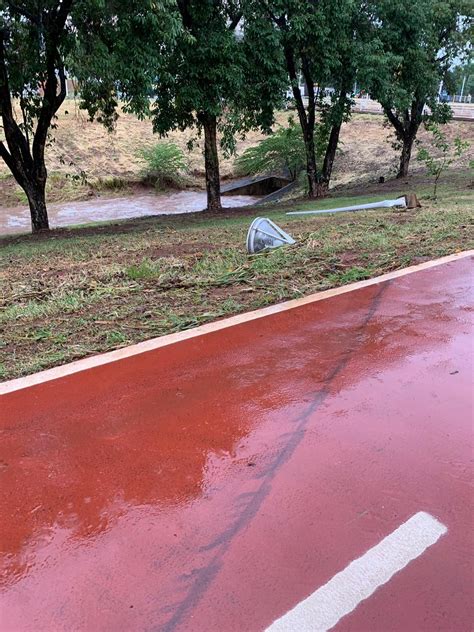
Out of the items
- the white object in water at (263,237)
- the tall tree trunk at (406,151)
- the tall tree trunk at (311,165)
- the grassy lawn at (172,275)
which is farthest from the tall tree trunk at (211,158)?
the tall tree trunk at (406,151)

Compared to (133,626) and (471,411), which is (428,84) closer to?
(471,411)

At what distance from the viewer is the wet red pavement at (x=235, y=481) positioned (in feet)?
7.00

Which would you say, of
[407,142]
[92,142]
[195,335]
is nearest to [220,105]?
[195,335]

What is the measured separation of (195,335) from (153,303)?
0.98 metres

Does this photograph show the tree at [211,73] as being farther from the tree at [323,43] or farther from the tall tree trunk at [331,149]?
the tall tree trunk at [331,149]

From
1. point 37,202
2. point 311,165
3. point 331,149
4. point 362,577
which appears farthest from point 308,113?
point 362,577

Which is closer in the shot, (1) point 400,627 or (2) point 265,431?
(1) point 400,627

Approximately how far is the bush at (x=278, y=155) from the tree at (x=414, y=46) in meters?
7.51

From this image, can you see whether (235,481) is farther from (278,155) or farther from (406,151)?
(278,155)

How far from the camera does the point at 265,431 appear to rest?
3.23 metres

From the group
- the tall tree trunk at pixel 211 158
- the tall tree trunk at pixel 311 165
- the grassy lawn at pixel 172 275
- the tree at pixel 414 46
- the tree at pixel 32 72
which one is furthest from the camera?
the tall tree trunk at pixel 311 165

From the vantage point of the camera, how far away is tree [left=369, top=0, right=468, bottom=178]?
14898 mm

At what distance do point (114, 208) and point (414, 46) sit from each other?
647 inches

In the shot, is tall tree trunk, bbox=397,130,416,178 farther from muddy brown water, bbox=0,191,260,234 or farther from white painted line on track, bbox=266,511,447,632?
white painted line on track, bbox=266,511,447,632
